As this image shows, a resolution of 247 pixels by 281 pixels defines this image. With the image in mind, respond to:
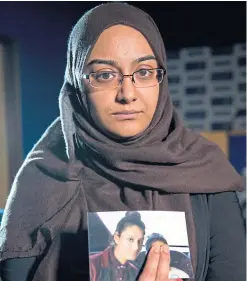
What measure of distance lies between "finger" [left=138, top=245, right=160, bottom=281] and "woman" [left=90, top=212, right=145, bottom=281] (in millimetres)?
15

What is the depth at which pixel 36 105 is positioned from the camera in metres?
2.16

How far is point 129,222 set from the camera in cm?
72

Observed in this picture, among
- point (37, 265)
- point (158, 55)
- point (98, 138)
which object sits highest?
point (158, 55)

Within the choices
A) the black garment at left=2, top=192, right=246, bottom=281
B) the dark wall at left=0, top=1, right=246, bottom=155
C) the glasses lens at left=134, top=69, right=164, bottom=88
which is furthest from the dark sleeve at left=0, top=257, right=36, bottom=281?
the dark wall at left=0, top=1, right=246, bottom=155

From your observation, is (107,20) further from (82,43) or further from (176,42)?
(176,42)

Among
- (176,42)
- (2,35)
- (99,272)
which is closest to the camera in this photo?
(99,272)

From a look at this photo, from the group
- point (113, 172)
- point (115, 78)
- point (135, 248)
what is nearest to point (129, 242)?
point (135, 248)

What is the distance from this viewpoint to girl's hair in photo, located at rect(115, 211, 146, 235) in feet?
2.36

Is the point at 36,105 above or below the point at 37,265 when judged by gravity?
above

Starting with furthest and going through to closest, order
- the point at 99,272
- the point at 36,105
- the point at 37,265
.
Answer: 1. the point at 36,105
2. the point at 37,265
3. the point at 99,272

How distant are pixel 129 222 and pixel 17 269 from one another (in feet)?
0.85

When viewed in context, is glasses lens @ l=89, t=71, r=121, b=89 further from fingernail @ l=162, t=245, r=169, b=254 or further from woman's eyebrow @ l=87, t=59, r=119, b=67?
fingernail @ l=162, t=245, r=169, b=254

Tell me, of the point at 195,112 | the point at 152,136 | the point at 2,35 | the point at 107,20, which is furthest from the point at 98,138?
the point at 195,112

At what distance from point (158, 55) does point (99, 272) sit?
43 centimetres
